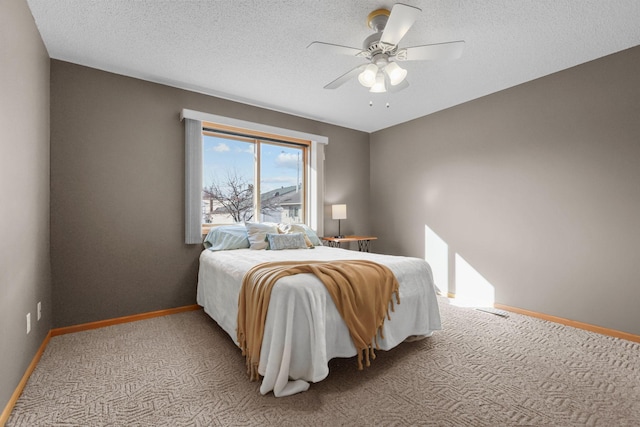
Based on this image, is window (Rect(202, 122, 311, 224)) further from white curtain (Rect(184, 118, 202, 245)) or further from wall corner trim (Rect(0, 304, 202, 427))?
wall corner trim (Rect(0, 304, 202, 427))

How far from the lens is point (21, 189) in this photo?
1.99 meters

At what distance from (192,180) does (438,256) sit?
→ 3.45 m

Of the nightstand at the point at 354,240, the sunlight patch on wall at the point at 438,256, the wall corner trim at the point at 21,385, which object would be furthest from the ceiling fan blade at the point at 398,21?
the wall corner trim at the point at 21,385

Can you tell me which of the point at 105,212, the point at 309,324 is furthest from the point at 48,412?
the point at 105,212

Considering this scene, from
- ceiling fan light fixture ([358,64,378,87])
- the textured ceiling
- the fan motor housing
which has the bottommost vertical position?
ceiling fan light fixture ([358,64,378,87])

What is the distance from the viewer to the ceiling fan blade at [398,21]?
1.75 metres

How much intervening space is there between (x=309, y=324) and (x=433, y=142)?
11.5 feet

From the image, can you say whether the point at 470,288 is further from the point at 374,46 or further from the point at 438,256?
the point at 374,46

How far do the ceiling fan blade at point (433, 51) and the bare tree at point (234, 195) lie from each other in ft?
8.58

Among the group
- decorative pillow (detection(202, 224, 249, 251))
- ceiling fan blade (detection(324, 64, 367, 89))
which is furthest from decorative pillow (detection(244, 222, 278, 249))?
ceiling fan blade (detection(324, 64, 367, 89))

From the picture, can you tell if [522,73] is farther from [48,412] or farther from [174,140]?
[48,412]

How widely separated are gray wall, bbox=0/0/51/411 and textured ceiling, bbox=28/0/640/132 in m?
0.42

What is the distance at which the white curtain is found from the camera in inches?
137

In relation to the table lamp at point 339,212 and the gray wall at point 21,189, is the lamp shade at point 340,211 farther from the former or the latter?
the gray wall at point 21,189
